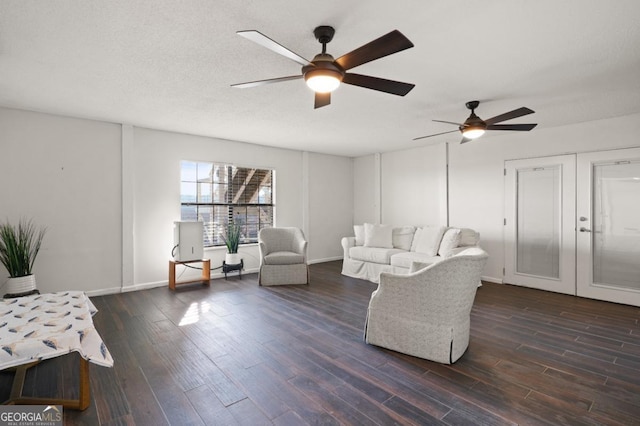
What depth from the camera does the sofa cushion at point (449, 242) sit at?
4.82 metres

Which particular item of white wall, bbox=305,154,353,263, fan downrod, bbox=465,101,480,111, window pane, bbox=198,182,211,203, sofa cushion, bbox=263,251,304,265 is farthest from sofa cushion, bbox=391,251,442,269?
window pane, bbox=198,182,211,203

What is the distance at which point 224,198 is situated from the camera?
19.0ft

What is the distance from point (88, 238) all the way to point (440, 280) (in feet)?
15.5

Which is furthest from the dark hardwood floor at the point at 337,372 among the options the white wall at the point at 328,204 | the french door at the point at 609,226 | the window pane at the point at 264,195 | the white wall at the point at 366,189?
the white wall at the point at 366,189

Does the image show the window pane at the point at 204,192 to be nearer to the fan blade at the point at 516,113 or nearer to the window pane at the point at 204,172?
the window pane at the point at 204,172

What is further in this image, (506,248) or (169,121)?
(506,248)

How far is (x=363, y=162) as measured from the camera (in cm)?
767

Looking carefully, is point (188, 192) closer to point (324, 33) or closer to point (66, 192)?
point (66, 192)

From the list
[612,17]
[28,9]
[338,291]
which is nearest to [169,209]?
[338,291]

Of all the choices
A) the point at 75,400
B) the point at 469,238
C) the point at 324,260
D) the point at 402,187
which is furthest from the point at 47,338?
the point at 402,187

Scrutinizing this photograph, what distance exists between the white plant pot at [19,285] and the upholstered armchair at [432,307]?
4.05 m

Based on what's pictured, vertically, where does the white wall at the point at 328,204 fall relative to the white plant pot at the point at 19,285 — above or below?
above

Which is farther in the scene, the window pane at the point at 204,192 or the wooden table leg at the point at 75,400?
the window pane at the point at 204,192

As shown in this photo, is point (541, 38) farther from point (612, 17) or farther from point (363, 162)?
point (363, 162)
